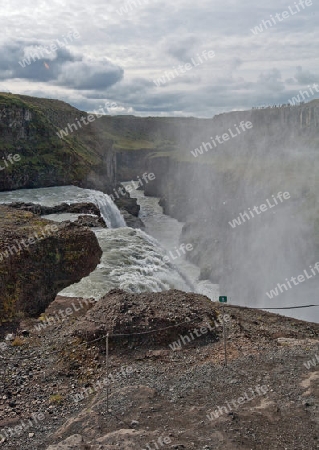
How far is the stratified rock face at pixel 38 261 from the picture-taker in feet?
48.6

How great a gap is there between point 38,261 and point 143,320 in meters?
4.82

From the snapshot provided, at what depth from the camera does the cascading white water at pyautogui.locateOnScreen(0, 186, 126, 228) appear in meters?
42.9

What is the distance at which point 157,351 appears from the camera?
13.6 metres

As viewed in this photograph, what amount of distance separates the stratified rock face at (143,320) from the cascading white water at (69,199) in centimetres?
2553

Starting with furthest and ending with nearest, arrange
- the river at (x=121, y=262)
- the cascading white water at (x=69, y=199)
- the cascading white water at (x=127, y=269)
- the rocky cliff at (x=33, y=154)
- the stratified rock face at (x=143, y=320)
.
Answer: the rocky cliff at (x=33, y=154) → the cascading white water at (x=69, y=199) → the river at (x=121, y=262) → the cascading white water at (x=127, y=269) → the stratified rock face at (x=143, y=320)

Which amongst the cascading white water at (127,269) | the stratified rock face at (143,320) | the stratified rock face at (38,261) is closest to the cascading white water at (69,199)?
the cascading white water at (127,269)

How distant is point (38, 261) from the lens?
52.2 feet

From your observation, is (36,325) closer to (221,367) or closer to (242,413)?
(221,367)

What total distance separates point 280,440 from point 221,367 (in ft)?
11.5

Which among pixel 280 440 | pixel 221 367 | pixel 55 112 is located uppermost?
pixel 55 112

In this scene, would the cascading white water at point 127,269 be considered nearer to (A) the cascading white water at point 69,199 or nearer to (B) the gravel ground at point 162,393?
(B) the gravel ground at point 162,393

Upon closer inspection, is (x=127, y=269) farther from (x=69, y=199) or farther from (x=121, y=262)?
(x=69, y=199)

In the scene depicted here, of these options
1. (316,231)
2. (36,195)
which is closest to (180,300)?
(36,195)

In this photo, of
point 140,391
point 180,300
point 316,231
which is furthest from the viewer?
point 316,231
